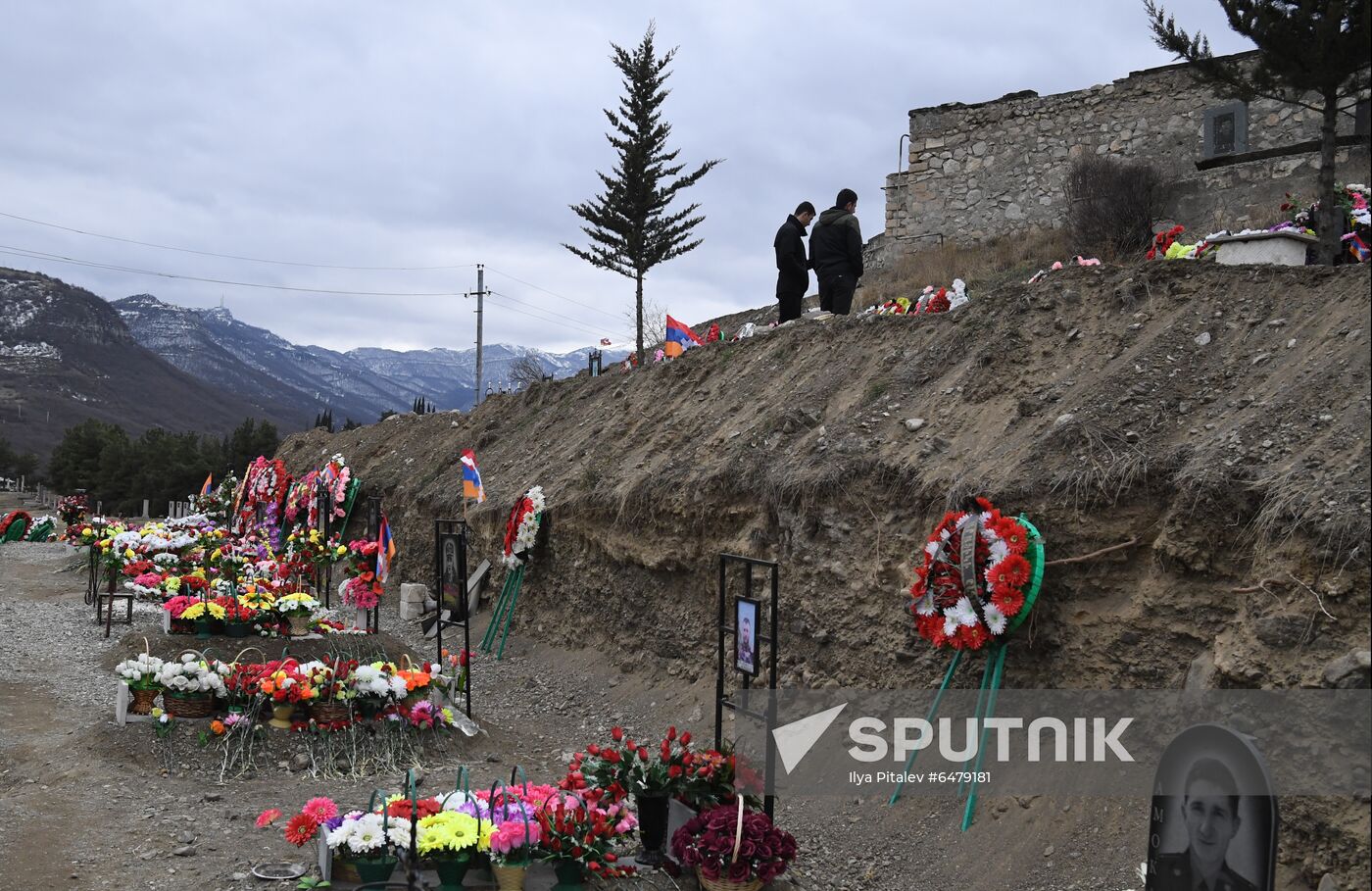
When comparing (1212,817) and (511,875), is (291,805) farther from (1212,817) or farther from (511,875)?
(1212,817)

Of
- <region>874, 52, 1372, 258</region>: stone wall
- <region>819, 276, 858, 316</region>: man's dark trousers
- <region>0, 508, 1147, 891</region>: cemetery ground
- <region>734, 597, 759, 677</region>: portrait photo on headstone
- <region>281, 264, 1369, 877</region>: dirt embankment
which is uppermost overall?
<region>874, 52, 1372, 258</region>: stone wall

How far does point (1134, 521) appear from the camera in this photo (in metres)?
6.91

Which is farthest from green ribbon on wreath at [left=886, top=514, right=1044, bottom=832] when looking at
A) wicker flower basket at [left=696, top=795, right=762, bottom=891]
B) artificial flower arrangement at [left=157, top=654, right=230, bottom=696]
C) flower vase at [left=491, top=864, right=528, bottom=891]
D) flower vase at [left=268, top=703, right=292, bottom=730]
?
artificial flower arrangement at [left=157, top=654, right=230, bottom=696]

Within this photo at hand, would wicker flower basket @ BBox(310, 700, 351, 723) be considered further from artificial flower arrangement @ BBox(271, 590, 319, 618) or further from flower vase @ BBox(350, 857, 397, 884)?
artificial flower arrangement @ BBox(271, 590, 319, 618)

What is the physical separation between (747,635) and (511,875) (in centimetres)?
204

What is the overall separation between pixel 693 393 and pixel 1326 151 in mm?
7545

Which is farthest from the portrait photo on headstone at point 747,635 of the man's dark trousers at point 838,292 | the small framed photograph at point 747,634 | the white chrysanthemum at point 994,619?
the man's dark trousers at point 838,292

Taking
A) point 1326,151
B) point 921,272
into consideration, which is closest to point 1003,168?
point 921,272

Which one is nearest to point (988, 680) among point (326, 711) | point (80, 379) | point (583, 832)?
point (583, 832)

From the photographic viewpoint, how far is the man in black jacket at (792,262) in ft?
46.6

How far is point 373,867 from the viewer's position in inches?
230

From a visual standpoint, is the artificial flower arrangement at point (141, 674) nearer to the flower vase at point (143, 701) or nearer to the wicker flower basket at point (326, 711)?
the flower vase at point (143, 701)

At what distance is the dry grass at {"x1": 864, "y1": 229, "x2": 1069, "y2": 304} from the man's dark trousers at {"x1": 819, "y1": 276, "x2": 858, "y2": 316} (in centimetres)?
282

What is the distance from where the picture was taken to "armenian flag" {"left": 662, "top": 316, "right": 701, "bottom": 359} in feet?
53.4
